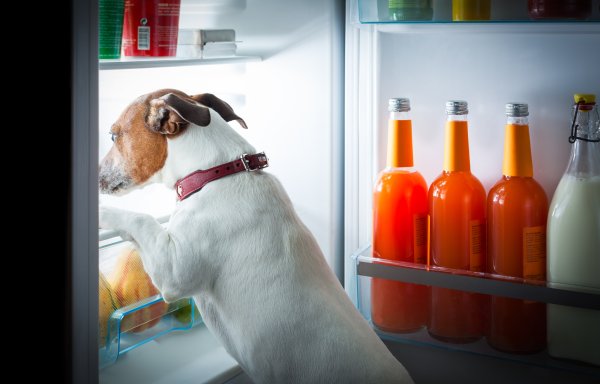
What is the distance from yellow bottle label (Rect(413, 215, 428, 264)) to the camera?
4.91 feet

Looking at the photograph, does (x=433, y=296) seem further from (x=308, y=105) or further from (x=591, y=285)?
(x=308, y=105)

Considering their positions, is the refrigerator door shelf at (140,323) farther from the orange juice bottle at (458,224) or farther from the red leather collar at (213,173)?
the orange juice bottle at (458,224)

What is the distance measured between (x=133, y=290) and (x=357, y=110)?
0.67 meters

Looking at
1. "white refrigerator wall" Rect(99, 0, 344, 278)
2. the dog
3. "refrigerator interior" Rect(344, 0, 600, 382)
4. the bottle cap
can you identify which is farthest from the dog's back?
the bottle cap

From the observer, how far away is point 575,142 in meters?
1.37

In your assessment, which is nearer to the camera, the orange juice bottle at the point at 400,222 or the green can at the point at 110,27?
the green can at the point at 110,27

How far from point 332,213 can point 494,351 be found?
0.52m

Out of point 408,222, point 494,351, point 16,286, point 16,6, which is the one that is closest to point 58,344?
point 16,286

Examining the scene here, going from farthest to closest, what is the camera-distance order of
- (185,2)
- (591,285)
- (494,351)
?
(185,2) → (494,351) → (591,285)

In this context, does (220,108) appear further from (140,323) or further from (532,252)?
(532,252)

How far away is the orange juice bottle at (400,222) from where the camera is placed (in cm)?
150

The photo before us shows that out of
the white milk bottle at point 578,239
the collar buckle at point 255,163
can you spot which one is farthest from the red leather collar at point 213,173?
the white milk bottle at point 578,239

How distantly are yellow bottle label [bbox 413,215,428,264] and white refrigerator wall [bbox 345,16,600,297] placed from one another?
150mm

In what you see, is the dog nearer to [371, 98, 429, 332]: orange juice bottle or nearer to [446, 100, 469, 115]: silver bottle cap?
[371, 98, 429, 332]: orange juice bottle
